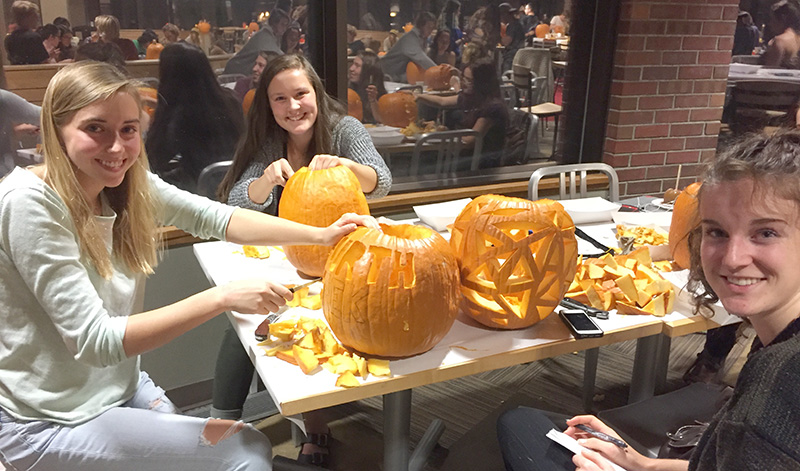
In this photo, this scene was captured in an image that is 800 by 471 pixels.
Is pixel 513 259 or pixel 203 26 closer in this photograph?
pixel 513 259

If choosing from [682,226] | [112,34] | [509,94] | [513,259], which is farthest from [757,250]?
[509,94]

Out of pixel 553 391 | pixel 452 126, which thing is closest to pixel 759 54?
pixel 452 126

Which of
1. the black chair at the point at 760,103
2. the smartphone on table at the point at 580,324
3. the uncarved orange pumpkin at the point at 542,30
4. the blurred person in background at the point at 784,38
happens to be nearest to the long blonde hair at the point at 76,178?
the smartphone on table at the point at 580,324

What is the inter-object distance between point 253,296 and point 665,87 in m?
2.56

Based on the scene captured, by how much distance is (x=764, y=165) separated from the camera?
88 centimetres

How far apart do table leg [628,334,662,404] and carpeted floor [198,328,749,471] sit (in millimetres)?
451

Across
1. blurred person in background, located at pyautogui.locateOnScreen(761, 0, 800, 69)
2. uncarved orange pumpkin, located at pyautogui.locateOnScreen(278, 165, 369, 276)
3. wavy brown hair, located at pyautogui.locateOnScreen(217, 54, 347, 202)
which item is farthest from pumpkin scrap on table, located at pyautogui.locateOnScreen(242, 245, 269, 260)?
blurred person in background, located at pyautogui.locateOnScreen(761, 0, 800, 69)

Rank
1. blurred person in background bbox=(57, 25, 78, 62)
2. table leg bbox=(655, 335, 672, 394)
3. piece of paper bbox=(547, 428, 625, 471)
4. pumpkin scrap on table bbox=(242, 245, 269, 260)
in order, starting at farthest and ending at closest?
blurred person in background bbox=(57, 25, 78, 62)
pumpkin scrap on table bbox=(242, 245, 269, 260)
table leg bbox=(655, 335, 672, 394)
piece of paper bbox=(547, 428, 625, 471)

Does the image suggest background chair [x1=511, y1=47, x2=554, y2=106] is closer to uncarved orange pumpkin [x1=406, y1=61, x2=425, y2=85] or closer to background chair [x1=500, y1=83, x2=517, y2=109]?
background chair [x1=500, y1=83, x2=517, y2=109]

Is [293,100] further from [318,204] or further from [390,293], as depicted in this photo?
[390,293]

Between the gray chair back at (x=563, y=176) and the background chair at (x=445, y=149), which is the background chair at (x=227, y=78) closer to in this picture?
the background chair at (x=445, y=149)

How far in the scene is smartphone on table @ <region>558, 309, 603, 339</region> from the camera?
1274 millimetres

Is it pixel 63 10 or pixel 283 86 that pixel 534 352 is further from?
pixel 63 10

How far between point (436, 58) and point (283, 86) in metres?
1.12
